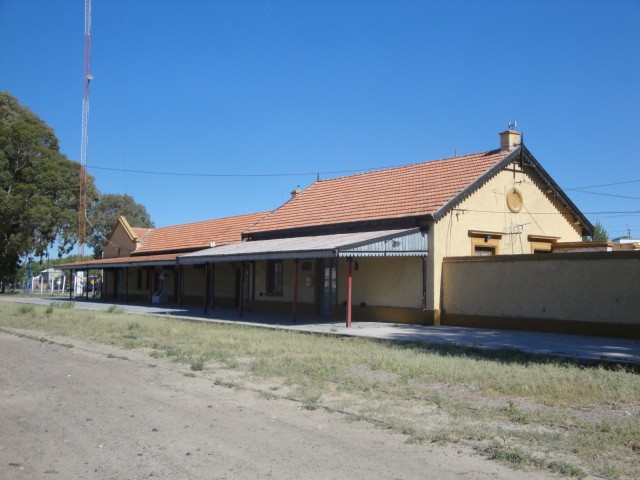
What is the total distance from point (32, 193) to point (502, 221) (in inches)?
1587

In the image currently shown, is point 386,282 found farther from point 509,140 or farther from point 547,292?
point 509,140

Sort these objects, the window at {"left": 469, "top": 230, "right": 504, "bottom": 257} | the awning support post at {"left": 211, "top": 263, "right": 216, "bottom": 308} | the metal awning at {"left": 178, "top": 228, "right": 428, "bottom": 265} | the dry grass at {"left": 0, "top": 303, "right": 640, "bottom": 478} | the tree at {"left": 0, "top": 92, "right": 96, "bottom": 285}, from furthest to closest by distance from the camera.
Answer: the tree at {"left": 0, "top": 92, "right": 96, "bottom": 285}, the awning support post at {"left": 211, "top": 263, "right": 216, "bottom": 308}, the window at {"left": 469, "top": 230, "right": 504, "bottom": 257}, the metal awning at {"left": 178, "top": 228, "right": 428, "bottom": 265}, the dry grass at {"left": 0, "top": 303, "right": 640, "bottom": 478}

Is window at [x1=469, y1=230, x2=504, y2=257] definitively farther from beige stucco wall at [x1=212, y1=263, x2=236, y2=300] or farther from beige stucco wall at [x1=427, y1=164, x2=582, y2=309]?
beige stucco wall at [x1=212, y1=263, x2=236, y2=300]

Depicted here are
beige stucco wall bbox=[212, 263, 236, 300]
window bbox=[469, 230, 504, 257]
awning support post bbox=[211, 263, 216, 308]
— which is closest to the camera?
window bbox=[469, 230, 504, 257]

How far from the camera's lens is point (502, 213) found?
22.0 metres

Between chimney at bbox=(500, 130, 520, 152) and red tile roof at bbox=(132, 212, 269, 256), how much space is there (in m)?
14.6

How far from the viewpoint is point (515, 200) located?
2250 centimetres

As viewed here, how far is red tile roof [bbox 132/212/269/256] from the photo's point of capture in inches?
1352

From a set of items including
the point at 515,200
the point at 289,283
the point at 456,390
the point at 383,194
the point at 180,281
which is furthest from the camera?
the point at 180,281

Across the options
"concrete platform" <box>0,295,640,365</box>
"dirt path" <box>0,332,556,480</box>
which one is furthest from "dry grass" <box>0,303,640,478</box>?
"concrete platform" <box>0,295,640,365</box>

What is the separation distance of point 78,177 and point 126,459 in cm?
5231

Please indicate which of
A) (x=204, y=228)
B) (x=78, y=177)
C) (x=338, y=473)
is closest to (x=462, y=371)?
(x=338, y=473)

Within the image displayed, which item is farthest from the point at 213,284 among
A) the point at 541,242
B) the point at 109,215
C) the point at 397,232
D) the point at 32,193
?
the point at 109,215

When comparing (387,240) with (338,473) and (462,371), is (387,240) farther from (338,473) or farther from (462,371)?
(338,473)
